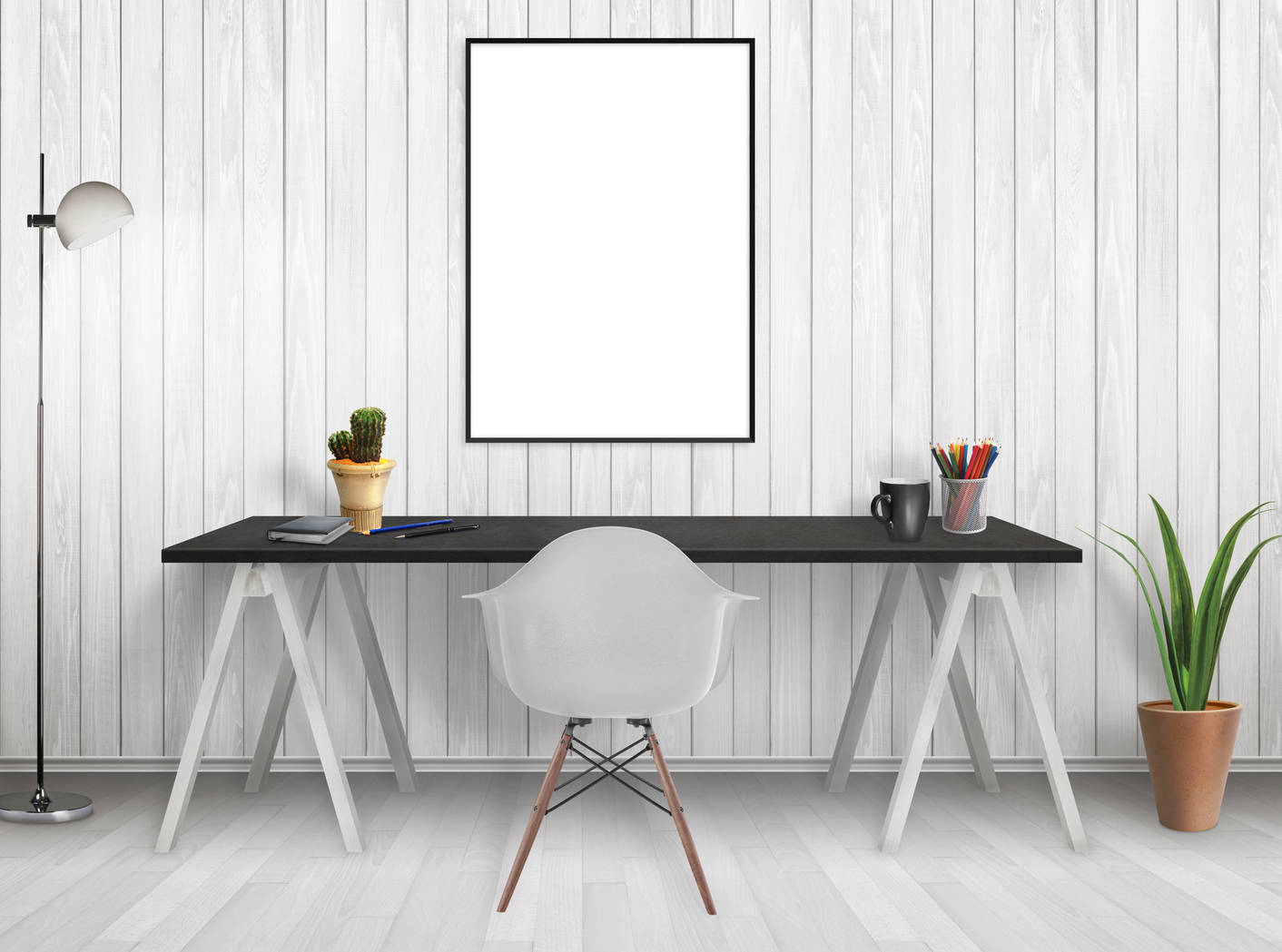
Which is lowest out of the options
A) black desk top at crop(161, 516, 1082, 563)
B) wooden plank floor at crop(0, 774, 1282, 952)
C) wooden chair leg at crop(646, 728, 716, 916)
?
wooden plank floor at crop(0, 774, 1282, 952)

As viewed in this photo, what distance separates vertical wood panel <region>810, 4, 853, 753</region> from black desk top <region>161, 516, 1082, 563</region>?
1.06 feet

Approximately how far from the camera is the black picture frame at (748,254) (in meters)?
2.60

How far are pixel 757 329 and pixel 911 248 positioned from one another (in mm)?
498

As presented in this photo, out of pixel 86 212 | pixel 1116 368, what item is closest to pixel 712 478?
pixel 1116 368

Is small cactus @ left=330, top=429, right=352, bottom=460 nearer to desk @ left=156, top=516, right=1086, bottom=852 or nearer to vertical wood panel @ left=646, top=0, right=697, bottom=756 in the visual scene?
desk @ left=156, top=516, right=1086, bottom=852

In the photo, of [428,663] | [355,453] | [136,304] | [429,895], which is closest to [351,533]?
[355,453]

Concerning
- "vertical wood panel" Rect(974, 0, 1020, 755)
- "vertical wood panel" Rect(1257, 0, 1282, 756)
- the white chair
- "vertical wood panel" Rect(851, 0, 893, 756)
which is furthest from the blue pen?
"vertical wood panel" Rect(1257, 0, 1282, 756)

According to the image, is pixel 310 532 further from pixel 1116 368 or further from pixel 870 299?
pixel 1116 368

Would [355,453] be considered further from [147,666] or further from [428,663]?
[147,666]

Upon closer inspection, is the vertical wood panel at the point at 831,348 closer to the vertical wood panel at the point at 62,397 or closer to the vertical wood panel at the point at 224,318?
the vertical wood panel at the point at 224,318

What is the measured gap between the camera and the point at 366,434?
2.32m

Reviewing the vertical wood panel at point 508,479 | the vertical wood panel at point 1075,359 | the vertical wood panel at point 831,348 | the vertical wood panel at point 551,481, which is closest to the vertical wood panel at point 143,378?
the vertical wood panel at point 508,479

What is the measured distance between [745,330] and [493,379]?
736 mm

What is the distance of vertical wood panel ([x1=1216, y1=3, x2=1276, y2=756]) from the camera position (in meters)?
2.63
